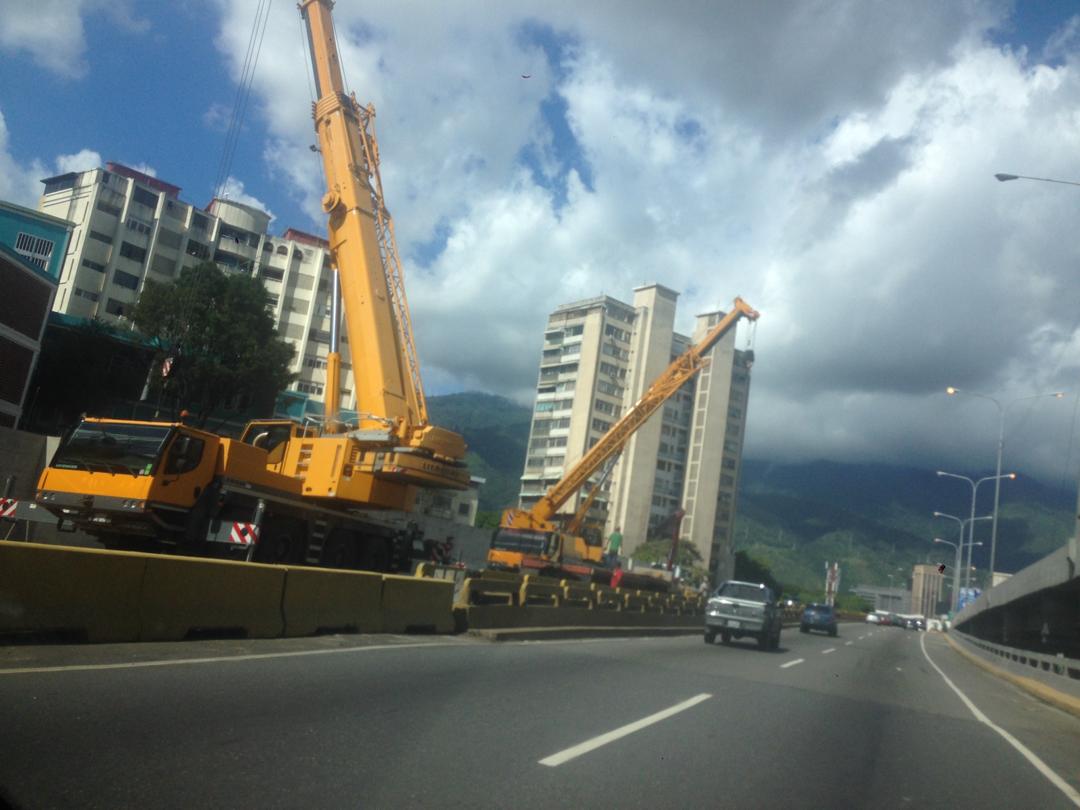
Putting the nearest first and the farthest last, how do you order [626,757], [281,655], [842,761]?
1. [626,757]
2. [842,761]
3. [281,655]

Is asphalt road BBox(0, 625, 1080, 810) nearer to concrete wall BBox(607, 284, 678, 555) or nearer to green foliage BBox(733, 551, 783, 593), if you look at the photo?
concrete wall BBox(607, 284, 678, 555)

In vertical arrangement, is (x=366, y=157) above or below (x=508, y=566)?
above

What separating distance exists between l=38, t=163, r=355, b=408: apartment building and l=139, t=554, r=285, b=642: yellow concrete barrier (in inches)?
1989

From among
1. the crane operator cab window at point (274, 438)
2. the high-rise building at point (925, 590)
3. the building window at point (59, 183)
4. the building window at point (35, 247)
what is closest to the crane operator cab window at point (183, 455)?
the crane operator cab window at point (274, 438)

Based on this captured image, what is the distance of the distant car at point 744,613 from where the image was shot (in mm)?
21672

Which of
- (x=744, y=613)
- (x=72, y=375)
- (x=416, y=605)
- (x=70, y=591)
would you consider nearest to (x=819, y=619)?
(x=744, y=613)

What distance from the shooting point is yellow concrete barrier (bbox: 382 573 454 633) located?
47.9 feet

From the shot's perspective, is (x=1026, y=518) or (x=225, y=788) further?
(x=1026, y=518)

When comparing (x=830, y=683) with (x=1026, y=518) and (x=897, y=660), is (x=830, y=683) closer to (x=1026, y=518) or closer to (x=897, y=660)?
(x=897, y=660)

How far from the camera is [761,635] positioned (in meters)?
21.7

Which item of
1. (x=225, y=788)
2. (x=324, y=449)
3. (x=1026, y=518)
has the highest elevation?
(x=1026, y=518)

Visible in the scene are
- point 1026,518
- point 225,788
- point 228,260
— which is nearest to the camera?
point 225,788

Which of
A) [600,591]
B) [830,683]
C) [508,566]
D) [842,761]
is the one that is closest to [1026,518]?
[508,566]

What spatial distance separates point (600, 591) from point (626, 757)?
17.8 m
